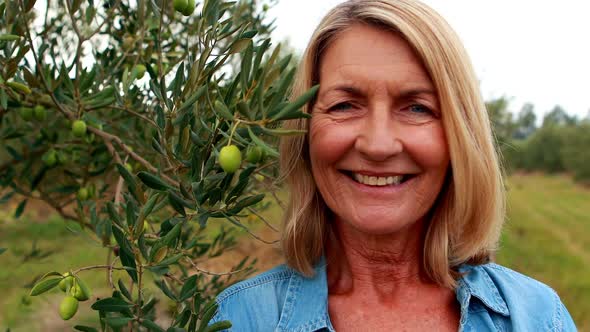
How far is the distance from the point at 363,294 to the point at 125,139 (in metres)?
1.12

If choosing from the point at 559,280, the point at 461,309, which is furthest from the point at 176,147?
the point at 559,280

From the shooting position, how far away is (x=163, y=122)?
1.20 m

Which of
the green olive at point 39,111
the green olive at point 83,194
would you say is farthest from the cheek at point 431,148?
the green olive at point 83,194

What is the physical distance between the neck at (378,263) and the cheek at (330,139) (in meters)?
0.28

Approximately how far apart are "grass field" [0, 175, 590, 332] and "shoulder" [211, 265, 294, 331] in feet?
1.21

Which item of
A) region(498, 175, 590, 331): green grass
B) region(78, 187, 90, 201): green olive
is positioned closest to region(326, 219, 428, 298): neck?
region(78, 187, 90, 201): green olive

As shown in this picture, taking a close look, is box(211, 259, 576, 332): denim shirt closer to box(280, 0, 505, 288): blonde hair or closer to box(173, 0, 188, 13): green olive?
box(280, 0, 505, 288): blonde hair

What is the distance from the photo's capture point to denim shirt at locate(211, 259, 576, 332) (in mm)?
1483

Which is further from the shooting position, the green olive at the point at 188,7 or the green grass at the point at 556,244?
the green grass at the point at 556,244

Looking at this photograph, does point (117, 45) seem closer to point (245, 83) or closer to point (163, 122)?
point (163, 122)

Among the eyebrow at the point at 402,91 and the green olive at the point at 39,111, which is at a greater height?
the eyebrow at the point at 402,91

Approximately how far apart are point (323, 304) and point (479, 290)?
43 cm

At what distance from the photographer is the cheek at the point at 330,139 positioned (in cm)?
139

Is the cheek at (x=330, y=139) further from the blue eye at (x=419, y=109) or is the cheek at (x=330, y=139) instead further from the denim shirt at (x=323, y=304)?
the denim shirt at (x=323, y=304)
